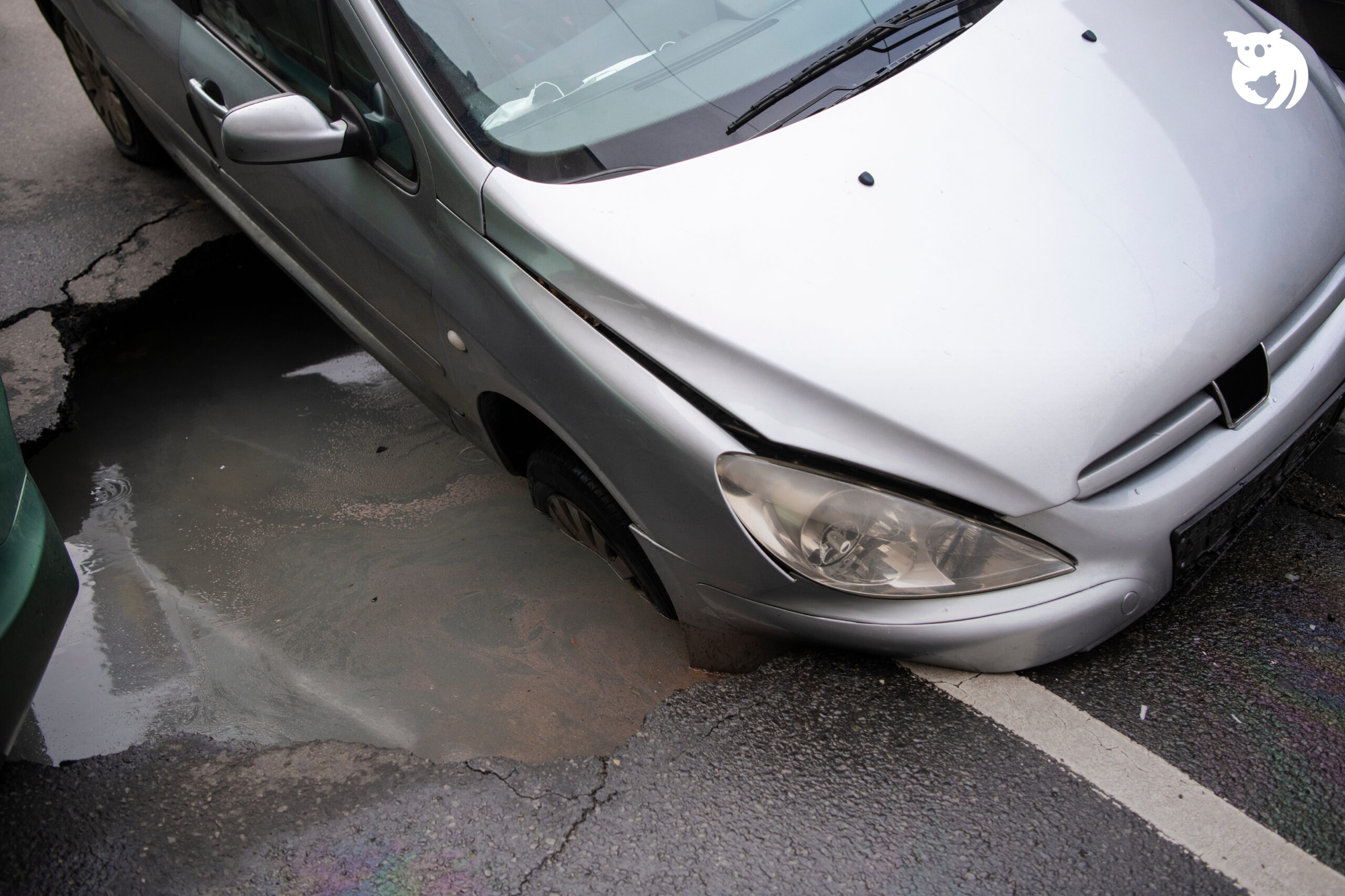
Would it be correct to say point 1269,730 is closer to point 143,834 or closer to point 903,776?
point 903,776

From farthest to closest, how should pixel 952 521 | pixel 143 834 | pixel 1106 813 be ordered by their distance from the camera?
1. pixel 143 834
2. pixel 1106 813
3. pixel 952 521

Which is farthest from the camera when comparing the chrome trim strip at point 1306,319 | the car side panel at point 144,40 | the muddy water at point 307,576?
the car side panel at point 144,40

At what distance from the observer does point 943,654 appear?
69.6 inches

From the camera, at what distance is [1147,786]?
5.81ft

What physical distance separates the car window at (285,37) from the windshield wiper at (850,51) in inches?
44.7

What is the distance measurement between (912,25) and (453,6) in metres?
1.09

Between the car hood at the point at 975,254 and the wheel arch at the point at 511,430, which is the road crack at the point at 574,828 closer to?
the wheel arch at the point at 511,430

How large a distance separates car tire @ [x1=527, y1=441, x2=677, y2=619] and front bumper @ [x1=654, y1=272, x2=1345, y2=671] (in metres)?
0.21

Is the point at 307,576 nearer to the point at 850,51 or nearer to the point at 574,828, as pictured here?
the point at 574,828

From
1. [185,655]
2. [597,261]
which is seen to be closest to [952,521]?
[597,261]

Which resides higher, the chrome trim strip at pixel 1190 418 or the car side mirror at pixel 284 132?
the car side mirror at pixel 284 132

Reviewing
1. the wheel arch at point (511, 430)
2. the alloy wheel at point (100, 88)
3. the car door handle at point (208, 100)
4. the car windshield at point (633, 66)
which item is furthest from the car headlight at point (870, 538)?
the alloy wheel at point (100, 88)

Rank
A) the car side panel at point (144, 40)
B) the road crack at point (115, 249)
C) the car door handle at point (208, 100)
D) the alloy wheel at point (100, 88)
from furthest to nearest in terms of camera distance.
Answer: the alloy wheel at point (100, 88) < the road crack at point (115, 249) < the car side panel at point (144, 40) < the car door handle at point (208, 100)
